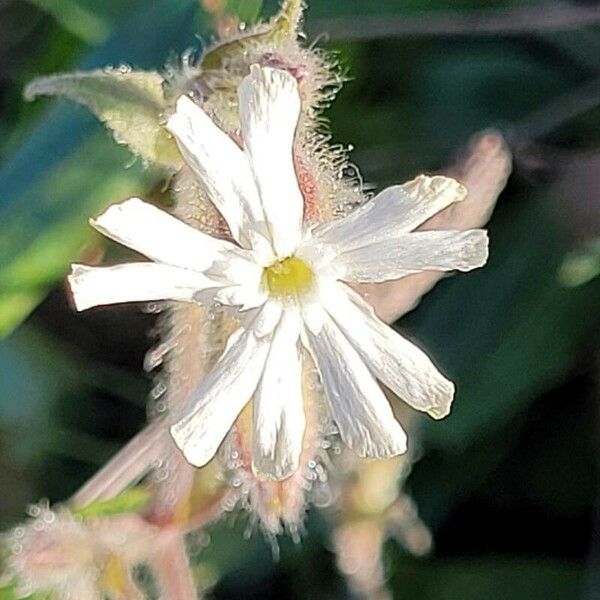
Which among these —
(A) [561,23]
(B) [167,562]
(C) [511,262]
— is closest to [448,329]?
(C) [511,262]

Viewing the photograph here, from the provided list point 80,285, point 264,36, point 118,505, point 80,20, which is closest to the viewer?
point 80,285

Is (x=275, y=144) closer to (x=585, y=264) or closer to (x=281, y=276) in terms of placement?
(x=281, y=276)

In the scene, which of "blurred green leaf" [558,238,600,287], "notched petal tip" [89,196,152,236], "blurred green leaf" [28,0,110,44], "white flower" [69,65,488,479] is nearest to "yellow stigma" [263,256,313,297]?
"white flower" [69,65,488,479]

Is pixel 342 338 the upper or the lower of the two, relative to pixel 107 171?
lower

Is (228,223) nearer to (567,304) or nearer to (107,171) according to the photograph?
(107,171)

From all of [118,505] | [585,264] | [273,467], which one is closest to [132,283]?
[273,467]

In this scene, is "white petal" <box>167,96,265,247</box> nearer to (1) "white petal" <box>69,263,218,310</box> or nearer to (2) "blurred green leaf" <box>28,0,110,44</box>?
(1) "white petal" <box>69,263,218,310</box>
